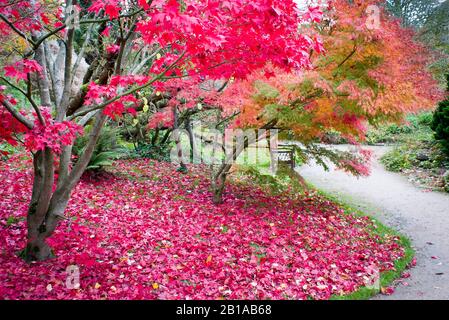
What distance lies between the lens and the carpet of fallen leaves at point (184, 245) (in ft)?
14.5

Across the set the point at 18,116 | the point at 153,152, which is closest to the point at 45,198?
the point at 18,116

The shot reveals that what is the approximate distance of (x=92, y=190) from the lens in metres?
7.71

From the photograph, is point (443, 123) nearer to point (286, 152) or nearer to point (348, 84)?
point (286, 152)

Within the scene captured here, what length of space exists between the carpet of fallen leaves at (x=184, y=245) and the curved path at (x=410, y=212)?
1.92 feet

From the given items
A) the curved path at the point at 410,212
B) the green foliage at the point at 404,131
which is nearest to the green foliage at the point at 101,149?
the curved path at the point at 410,212

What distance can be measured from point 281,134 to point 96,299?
566 centimetres

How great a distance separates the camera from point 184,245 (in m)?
5.63

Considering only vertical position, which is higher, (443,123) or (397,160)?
(443,123)

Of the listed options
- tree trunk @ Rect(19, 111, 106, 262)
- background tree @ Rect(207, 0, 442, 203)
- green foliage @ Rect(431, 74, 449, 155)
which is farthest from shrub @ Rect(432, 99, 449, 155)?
tree trunk @ Rect(19, 111, 106, 262)

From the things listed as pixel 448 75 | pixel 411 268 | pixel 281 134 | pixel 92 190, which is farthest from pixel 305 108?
pixel 448 75

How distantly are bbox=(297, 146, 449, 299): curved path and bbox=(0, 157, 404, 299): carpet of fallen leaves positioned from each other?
1.92 feet

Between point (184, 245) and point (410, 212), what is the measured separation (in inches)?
281

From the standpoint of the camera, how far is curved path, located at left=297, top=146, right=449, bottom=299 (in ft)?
18.9
